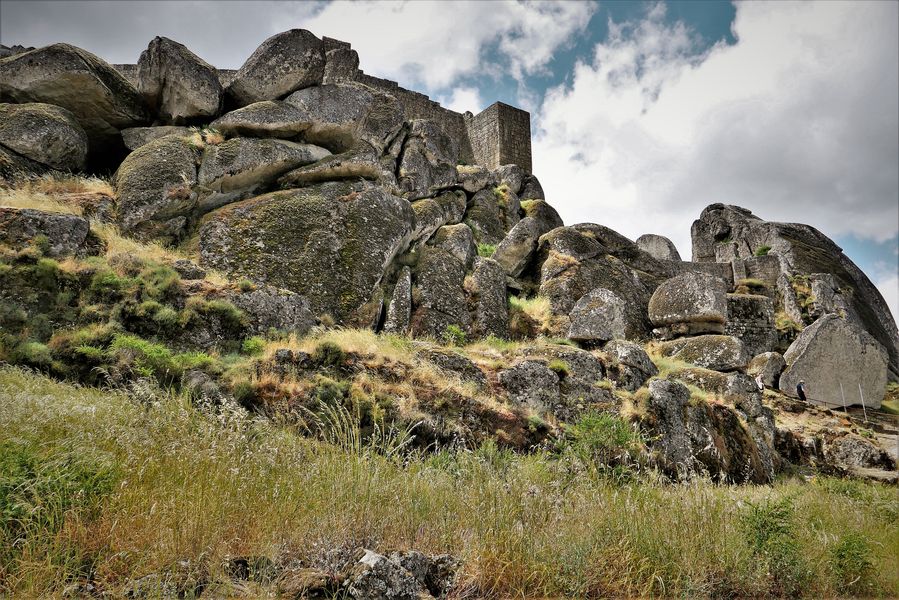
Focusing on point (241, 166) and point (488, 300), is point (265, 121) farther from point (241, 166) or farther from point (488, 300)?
point (488, 300)

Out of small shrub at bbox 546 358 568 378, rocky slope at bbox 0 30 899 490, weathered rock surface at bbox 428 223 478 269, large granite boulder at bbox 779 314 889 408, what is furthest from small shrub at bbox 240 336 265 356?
large granite boulder at bbox 779 314 889 408

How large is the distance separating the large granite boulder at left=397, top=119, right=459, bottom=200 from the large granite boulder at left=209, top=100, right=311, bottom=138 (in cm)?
323

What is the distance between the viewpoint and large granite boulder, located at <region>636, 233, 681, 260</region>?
23.3 metres

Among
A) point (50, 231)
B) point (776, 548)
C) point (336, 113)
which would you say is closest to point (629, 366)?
point (776, 548)

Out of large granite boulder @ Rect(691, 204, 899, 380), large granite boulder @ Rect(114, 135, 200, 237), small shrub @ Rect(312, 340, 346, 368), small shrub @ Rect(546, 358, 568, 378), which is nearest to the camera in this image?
small shrub @ Rect(312, 340, 346, 368)

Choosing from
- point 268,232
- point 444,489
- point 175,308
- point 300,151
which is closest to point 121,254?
point 175,308

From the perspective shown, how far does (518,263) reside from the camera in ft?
51.4

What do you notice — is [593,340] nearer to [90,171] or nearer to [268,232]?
[268,232]

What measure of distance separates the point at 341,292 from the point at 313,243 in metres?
1.11

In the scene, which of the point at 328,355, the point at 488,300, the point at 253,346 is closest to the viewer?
the point at 328,355

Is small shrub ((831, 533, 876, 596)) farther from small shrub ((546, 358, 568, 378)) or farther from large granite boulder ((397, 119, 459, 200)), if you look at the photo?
large granite boulder ((397, 119, 459, 200))

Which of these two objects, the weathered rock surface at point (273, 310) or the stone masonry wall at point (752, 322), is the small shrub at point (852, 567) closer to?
the weathered rock surface at point (273, 310)

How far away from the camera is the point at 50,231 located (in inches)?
327

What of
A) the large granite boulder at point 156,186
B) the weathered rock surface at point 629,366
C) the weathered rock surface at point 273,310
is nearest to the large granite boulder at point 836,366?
the weathered rock surface at point 629,366
